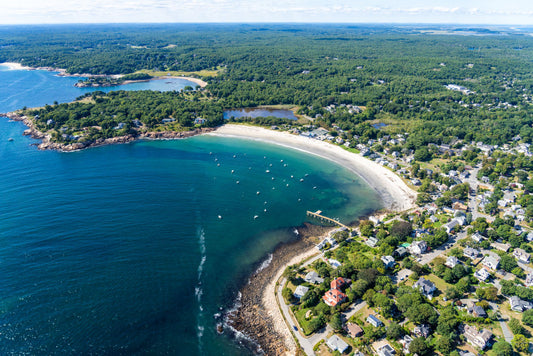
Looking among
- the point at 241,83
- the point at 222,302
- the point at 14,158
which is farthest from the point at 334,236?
the point at 241,83

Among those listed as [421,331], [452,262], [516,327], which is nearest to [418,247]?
[452,262]

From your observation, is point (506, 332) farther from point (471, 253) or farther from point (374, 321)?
point (374, 321)

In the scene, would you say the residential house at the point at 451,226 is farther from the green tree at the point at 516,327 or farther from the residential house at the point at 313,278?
the residential house at the point at 313,278

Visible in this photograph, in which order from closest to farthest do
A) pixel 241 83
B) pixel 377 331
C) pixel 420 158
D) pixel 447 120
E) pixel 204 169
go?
pixel 377 331 < pixel 204 169 < pixel 420 158 < pixel 447 120 < pixel 241 83

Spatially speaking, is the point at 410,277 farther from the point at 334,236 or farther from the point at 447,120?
the point at 447,120

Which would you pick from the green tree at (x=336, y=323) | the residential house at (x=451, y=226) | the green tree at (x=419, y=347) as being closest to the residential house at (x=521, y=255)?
the residential house at (x=451, y=226)

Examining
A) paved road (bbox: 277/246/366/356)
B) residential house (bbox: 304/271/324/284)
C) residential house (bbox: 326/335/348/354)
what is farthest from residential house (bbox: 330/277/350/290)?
residential house (bbox: 326/335/348/354)

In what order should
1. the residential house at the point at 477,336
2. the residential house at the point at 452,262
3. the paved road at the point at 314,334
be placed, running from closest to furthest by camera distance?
the residential house at the point at 477,336
the paved road at the point at 314,334
the residential house at the point at 452,262
